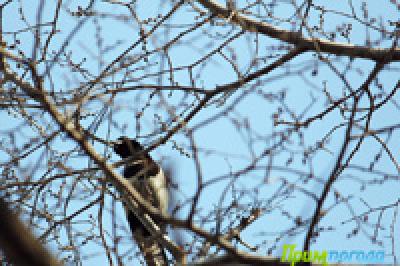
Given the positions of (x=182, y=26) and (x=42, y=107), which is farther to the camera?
(x=182, y=26)

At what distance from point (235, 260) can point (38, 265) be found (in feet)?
3.99

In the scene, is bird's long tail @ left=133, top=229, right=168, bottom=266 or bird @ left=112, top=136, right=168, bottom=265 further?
bird's long tail @ left=133, top=229, right=168, bottom=266

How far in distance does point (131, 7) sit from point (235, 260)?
2230mm

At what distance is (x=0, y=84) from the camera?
4051mm

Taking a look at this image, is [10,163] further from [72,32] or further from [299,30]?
[299,30]

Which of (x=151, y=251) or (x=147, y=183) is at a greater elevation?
(x=147, y=183)

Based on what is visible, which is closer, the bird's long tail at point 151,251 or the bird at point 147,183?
the bird at point 147,183

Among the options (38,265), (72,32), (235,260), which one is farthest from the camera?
(72,32)

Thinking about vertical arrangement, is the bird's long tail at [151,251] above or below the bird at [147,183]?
below

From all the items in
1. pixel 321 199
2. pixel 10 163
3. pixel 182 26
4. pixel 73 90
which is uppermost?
pixel 182 26

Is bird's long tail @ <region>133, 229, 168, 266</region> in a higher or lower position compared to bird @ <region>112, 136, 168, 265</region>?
lower

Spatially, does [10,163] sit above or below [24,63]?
below

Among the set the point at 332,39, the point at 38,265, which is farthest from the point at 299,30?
the point at 38,265

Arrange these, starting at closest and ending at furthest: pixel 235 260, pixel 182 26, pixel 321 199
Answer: pixel 235 260
pixel 321 199
pixel 182 26
